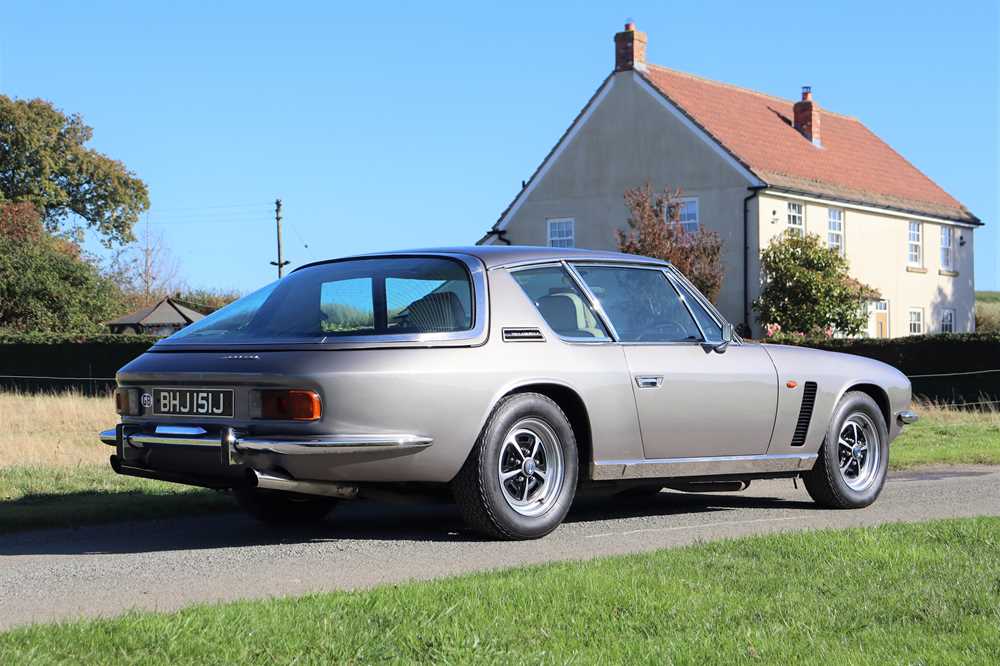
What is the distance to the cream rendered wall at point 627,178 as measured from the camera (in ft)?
126

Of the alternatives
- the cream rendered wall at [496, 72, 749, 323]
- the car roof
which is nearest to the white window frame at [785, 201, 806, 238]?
the cream rendered wall at [496, 72, 749, 323]

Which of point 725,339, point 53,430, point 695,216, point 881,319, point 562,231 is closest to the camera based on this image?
point 725,339

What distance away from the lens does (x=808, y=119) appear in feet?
144

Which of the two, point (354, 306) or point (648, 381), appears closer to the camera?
point (354, 306)

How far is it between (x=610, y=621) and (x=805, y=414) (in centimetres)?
441

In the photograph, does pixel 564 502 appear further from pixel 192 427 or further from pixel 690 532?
pixel 192 427

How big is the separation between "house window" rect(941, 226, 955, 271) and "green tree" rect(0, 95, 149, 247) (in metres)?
44.4

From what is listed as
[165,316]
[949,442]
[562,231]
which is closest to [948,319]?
[562,231]

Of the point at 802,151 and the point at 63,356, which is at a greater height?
the point at 802,151

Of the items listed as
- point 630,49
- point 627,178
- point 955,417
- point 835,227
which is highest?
point 630,49

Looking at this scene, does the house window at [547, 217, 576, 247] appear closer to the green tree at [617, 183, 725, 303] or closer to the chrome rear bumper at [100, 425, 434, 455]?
the green tree at [617, 183, 725, 303]

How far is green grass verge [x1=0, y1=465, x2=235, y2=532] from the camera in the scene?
27.5 feet

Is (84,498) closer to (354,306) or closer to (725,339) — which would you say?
(354,306)

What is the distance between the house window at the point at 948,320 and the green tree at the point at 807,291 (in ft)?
31.6
